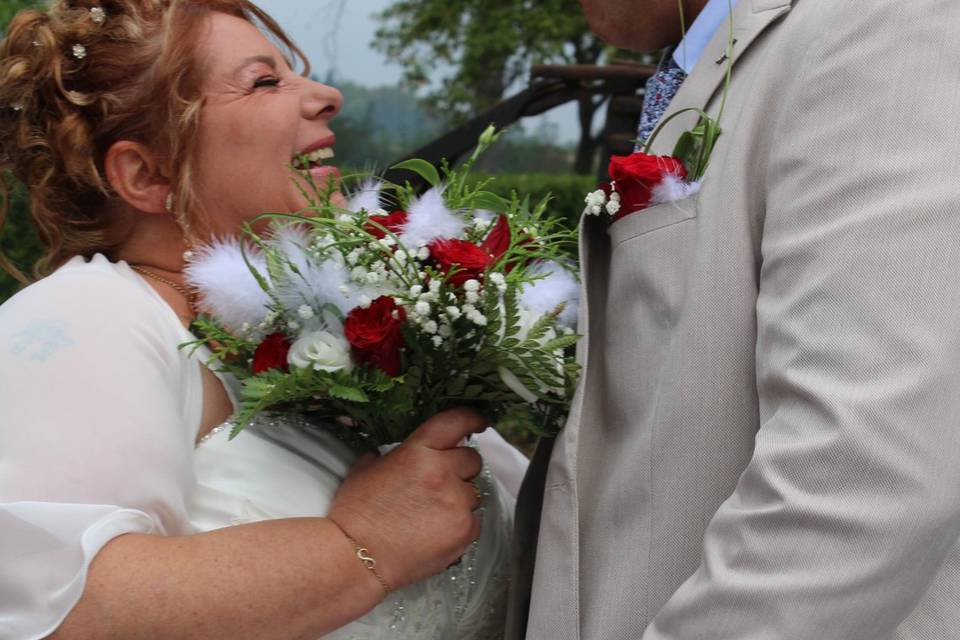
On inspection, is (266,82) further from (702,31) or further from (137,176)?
(702,31)

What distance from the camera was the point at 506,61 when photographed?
47.2 feet

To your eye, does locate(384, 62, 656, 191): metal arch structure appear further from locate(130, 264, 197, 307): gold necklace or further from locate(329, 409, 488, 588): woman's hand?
locate(329, 409, 488, 588): woman's hand

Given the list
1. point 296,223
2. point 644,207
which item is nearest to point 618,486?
point 644,207

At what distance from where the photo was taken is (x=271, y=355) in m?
2.08

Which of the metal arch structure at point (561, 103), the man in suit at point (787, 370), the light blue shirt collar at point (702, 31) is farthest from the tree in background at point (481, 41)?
the man in suit at point (787, 370)

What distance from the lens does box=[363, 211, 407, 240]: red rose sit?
2.12m

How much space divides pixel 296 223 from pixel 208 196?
42 centimetres

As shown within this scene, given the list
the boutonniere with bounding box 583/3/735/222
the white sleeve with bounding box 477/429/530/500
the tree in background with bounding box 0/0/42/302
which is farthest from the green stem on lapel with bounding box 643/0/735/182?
the tree in background with bounding box 0/0/42/302

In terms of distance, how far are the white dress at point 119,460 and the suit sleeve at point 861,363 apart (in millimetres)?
1018

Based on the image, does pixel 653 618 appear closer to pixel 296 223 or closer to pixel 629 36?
pixel 296 223

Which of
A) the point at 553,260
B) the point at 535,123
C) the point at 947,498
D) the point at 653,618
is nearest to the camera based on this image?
the point at 947,498

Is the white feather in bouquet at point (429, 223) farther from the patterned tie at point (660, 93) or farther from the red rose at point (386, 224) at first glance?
the patterned tie at point (660, 93)

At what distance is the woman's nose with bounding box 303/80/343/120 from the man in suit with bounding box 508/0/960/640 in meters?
0.98

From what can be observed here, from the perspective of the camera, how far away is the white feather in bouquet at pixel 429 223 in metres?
2.09
